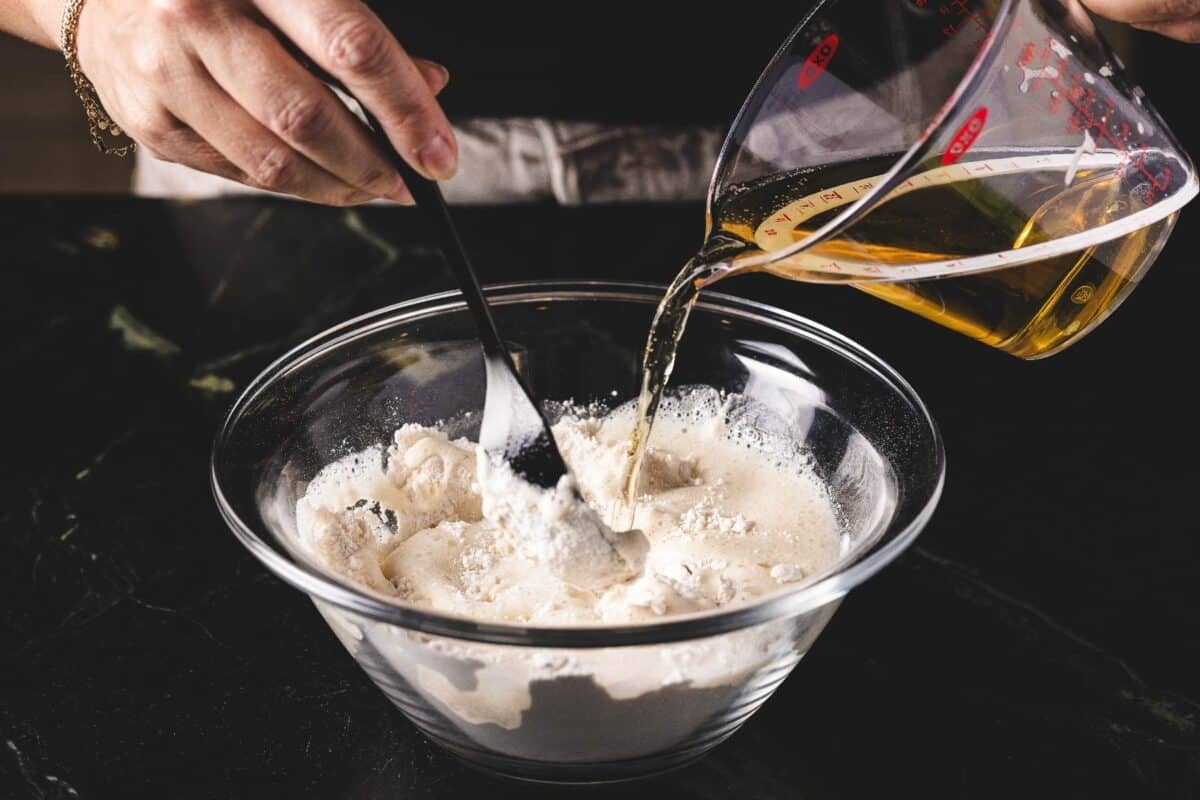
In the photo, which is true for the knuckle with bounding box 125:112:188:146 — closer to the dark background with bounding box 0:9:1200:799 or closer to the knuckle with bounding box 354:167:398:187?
the knuckle with bounding box 354:167:398:187

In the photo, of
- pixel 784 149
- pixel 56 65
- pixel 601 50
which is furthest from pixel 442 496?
pixel 56 65

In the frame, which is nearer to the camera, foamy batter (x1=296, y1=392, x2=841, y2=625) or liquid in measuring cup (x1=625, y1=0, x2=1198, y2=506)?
liquid in measuring cup (x1=625, y1=0, x2=1198, y2=506)

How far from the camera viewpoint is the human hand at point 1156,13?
1.11 meters

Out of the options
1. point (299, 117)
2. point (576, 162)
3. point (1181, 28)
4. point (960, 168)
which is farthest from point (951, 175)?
point (576, 162)

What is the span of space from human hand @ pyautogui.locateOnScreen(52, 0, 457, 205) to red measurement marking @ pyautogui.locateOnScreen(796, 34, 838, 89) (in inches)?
13.8

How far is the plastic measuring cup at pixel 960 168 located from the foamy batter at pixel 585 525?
27cm

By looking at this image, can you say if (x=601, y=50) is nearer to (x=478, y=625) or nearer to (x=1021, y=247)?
(x=1021, y=247)

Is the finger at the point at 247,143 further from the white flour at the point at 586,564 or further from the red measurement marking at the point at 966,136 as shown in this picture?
the red measurement marking at the point at 966,136

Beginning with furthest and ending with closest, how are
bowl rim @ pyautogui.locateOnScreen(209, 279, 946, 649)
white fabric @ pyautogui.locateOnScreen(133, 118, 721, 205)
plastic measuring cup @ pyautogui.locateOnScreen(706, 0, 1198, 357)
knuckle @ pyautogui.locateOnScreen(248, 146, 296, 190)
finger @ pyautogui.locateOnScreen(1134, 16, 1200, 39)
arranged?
white fabric @ pyautogui.locateOnScreen(133, 118, 721, 205) → finger @ pyautogui.locateOnScreen(1134, 16, 1200, 39) → knuckle @ pyautogui.locateOnScreen(248, 146, 296, 190) → plastic measuring cup @ pyautogui.locateOnScreen(706, 0, 1198, 357) → bowl rim @ pyautogui.locateOnScreen(209, 279, 946, 649)

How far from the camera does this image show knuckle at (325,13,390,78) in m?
0.93

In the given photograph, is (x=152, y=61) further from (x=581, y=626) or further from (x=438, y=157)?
(x=581, y=626)

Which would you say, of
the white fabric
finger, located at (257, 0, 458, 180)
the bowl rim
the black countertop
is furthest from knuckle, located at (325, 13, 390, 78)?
the white fabric

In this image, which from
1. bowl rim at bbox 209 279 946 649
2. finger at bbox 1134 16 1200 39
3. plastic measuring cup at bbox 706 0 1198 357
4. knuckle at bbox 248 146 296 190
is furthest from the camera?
finger at bbox 1134 16 1200 39

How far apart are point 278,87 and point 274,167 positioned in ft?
0.32
